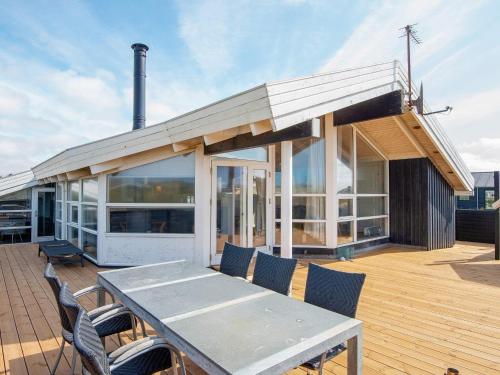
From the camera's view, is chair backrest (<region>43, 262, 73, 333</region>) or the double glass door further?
the double glass door

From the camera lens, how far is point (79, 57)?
9086 millimetres

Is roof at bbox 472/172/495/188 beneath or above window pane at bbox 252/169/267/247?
above

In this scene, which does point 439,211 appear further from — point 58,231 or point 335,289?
point 58,231

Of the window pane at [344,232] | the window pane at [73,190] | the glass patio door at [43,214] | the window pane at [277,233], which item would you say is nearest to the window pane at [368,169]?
the window pane at [344,232]

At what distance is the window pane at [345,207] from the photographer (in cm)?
725

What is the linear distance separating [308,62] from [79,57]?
6.79 meters

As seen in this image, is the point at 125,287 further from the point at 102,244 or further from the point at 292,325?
the point at 102,244

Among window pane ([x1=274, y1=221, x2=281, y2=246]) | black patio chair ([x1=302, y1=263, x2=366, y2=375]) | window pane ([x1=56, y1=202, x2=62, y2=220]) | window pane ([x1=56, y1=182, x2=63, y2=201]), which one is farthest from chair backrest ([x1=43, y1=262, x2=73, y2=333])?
window pane ([x1=56, y1=202, x2=62, y2=220])

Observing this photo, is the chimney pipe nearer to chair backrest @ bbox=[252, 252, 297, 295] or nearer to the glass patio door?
the glass patio door

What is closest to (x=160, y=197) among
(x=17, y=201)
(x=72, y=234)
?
(x=72, y=234)

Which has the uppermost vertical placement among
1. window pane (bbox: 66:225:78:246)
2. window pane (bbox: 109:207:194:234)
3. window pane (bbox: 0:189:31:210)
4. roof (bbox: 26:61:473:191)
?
roof (bbox: 26:61:473:191)

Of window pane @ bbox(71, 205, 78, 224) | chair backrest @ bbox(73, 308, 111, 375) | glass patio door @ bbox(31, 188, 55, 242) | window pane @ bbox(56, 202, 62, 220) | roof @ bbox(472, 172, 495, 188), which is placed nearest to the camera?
chair backrest @ bbox(73, 308, 111, 375)

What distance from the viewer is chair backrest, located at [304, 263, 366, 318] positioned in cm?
218

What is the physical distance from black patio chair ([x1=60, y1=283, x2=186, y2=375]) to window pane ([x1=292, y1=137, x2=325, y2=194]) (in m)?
5.53
